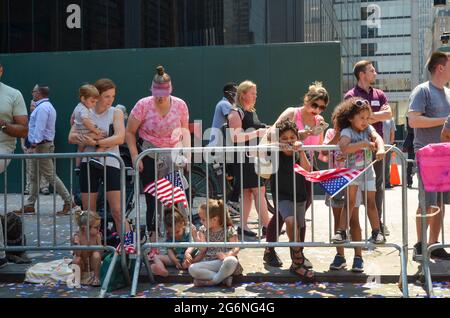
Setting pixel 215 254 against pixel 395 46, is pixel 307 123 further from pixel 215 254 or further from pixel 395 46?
pixel 395 46

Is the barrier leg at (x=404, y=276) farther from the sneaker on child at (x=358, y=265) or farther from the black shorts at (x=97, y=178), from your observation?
the black shorts at (x=97, y=178)

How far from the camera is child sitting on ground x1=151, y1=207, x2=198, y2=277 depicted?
5879 mm

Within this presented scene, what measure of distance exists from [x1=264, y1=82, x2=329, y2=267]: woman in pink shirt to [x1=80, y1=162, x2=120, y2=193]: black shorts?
1581mm

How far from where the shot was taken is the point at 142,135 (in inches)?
256

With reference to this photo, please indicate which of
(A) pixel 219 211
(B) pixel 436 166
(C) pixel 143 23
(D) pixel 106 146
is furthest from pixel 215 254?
(C) pixel 143 23

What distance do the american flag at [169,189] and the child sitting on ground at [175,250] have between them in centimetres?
12

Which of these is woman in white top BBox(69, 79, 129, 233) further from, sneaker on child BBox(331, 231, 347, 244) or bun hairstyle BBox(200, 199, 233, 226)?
sneaker on child BBox(331, 231, 347, 244)

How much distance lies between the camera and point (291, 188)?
5828 mm

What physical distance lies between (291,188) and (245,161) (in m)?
1.57

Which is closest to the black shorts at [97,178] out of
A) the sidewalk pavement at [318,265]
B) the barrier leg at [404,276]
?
the sidewalk pavement at [318,265]


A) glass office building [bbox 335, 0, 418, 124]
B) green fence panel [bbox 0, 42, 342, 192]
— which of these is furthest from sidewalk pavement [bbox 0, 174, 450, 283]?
glass office building [bbox 335, 0, 418, 124]

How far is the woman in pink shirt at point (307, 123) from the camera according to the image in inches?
237
